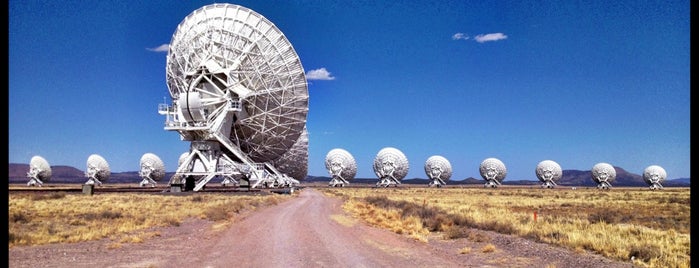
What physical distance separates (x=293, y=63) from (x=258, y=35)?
13.8 feet

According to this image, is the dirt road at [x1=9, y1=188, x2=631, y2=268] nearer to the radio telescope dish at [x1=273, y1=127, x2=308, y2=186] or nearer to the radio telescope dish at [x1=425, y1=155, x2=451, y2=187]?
the radio telescope dish at [x1=273, y1=127, x2=308, y2=186]

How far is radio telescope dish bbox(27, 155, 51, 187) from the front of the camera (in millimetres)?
86562

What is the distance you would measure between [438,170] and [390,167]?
13.2 metres

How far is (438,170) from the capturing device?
350 ft

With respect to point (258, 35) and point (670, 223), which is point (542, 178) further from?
point (670, 223)

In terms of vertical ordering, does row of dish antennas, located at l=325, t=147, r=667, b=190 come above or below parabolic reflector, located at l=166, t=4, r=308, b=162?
below

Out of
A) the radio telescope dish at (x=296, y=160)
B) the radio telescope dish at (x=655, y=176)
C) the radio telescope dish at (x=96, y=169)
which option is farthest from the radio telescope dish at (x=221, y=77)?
the radio telescope dish at (x=655, y=176)

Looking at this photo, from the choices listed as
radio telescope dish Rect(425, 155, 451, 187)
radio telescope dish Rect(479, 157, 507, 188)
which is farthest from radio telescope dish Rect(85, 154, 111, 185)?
radio telescope dish Rect(479, 157, 507, 188)

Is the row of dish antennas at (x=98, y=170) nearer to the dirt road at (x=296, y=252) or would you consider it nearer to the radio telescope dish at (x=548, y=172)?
the radio telescope dish at (x=548, y=172)

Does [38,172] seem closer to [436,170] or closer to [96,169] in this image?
[96,169]

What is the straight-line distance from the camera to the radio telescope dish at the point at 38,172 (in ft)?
284

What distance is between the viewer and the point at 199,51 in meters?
49.3

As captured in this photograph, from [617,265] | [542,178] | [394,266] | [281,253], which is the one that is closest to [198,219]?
[281,253]

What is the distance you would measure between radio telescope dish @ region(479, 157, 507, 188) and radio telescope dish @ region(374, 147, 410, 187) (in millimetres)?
19595
